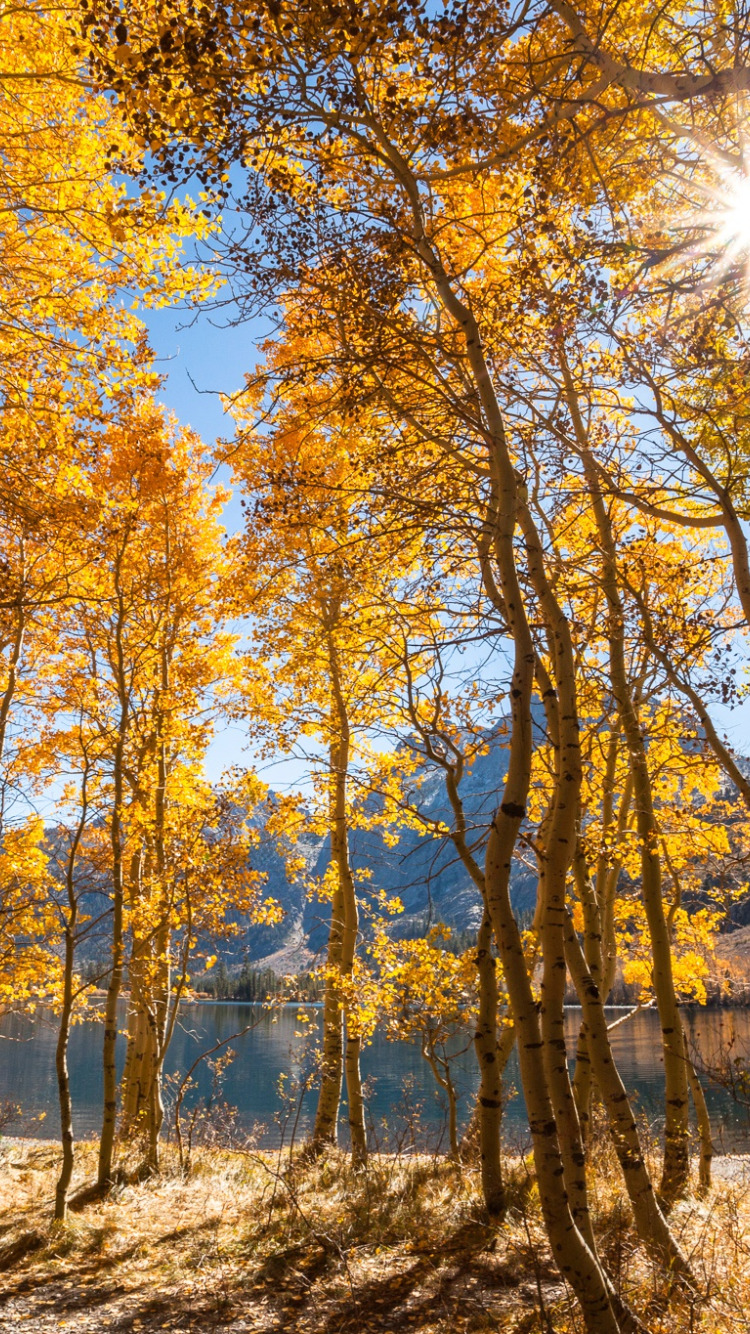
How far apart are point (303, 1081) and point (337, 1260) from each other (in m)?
2.97

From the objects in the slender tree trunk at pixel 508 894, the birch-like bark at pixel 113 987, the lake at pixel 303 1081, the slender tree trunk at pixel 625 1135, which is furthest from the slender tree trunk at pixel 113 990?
the slender tree trunk at pixel 508 894

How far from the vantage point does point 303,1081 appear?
8648mm

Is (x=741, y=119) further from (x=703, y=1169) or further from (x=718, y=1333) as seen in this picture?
(x=703, y=1169)

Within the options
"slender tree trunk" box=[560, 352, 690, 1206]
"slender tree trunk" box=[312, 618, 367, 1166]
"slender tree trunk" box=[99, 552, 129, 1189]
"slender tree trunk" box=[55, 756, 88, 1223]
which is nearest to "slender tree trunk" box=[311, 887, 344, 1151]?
"slender tree trunk" box=[312, 618, 367, 1166]

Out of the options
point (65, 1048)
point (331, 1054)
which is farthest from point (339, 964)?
point (65, 1048)

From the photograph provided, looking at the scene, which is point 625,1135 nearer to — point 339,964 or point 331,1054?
point 339,964

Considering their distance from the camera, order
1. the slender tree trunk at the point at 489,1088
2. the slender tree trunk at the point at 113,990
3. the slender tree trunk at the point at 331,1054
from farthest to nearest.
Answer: the slender tree trunk at the point at 331,1054 → the slender tree trunk at the point at 113,990 → the slender tree trunk at the point at 489,1088

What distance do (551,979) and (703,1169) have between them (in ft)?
22.5

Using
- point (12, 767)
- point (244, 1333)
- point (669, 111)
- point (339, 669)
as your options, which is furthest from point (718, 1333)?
point (12, 767)

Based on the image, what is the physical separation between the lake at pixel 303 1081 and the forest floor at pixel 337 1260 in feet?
3.81

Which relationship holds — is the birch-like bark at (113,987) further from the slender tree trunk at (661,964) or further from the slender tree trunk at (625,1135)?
the slender tree trunk at (661,964)

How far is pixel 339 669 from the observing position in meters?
9.16

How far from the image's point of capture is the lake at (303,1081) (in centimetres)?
1099

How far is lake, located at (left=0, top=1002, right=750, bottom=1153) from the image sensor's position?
36.1ft
